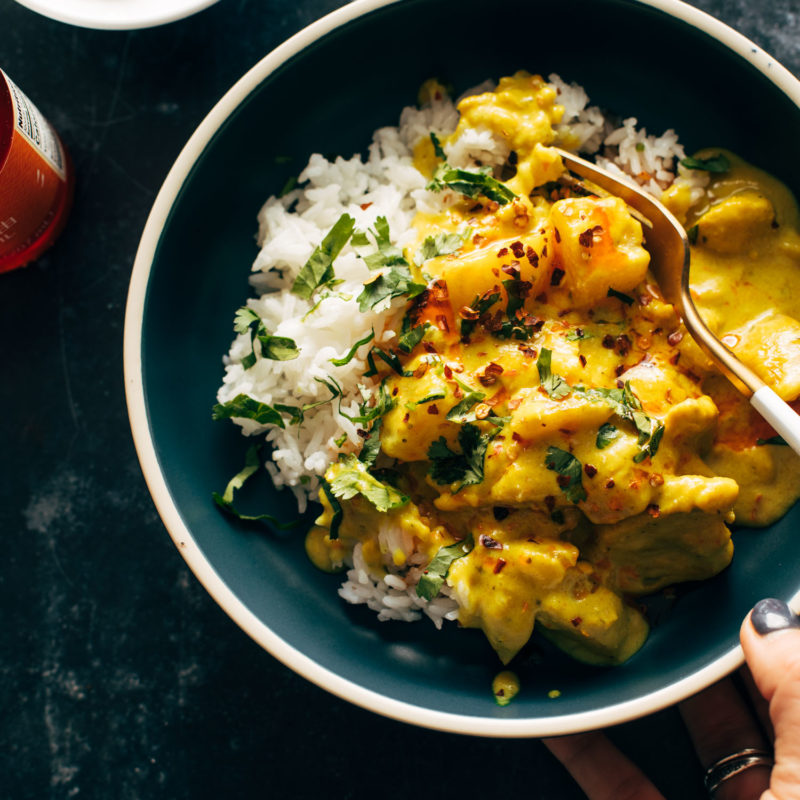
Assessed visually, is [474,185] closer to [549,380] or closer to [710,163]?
[549,380]

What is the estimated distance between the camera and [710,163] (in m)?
2.50

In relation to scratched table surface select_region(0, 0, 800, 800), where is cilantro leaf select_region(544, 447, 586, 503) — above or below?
above

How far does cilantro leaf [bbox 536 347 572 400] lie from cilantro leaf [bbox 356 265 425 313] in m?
0.44

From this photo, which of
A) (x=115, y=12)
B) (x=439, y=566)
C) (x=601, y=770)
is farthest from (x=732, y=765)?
(x=115, y=12)

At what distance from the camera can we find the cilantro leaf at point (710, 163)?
2.49 metres

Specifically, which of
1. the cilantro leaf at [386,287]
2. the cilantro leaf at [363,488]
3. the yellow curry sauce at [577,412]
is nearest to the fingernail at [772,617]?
the yellow curry sauce at [577,412]

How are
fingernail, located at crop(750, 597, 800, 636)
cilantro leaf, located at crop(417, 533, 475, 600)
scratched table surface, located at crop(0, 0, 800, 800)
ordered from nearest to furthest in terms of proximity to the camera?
fingernail, located at crop(750, 597, 800, 636)
cilantro leaf, located at crop(417, 533, 475, 600)
scratched table surface, located at crop(0, 0, 800, 800)

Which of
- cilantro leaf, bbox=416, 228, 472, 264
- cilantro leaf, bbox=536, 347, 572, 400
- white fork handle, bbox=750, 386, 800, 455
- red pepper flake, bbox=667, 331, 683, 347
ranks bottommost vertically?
cilantro leaf, bbox=536, 347, 572, 400

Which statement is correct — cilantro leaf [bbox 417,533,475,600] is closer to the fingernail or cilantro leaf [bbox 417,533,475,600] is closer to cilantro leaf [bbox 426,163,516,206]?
the fingernail

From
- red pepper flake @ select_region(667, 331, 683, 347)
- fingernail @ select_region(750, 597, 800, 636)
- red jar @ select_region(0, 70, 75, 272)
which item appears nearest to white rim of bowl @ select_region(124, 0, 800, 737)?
fingernail @ select_region(750, 597, 800, 636)

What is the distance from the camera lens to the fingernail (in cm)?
200

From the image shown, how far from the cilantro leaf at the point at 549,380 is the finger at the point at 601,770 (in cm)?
121

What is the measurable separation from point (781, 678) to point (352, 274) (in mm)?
1686

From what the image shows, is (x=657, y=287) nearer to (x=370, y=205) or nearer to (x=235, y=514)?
(x=370, y=205)
